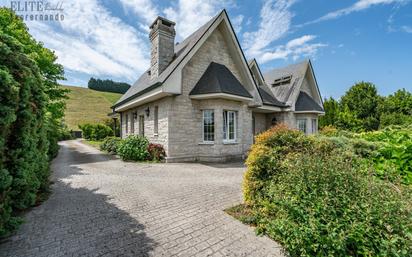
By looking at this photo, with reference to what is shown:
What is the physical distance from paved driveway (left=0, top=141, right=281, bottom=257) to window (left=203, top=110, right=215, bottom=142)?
4.64 meters

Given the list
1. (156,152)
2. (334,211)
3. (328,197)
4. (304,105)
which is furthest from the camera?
(304,105)

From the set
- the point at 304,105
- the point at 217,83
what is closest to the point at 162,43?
the point at 217,83

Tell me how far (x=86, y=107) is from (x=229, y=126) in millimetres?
54170

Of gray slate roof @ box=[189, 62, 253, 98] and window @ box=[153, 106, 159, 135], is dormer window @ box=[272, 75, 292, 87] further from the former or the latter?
window @ box=[153, 106, 159, 135]

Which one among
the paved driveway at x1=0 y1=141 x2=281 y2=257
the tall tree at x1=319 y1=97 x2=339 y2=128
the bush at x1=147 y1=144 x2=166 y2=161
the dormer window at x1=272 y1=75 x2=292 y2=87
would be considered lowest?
the paved driveway at x1=0 y1=141 x2=281 y2=257

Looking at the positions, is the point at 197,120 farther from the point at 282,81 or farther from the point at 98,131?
the point at 98,131

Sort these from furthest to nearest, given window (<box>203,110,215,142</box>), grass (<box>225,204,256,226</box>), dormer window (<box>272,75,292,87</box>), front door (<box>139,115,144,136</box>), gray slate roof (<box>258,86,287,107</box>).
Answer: dormer window (<box>272,75,292,87</box>) < gray slate roof (<box>258,86,287,107</box>) < front door (<box>139,115,144,136</box>) < window (<box>203,110,215,142</box>) < grass (<box>225,204,256,226</box>)

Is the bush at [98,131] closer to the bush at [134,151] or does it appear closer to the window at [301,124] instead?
the bush at [134,151]

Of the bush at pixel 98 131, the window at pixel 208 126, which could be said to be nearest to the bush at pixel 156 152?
the window at pixel 208 126

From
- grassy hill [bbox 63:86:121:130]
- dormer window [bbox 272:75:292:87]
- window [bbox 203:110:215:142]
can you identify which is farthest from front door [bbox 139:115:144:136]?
grassy hill [bbox 63:86:121:130]

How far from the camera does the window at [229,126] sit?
11.0 m

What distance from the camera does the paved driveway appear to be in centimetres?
282

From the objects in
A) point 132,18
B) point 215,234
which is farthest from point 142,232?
point 132,18

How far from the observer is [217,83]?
1009cm
